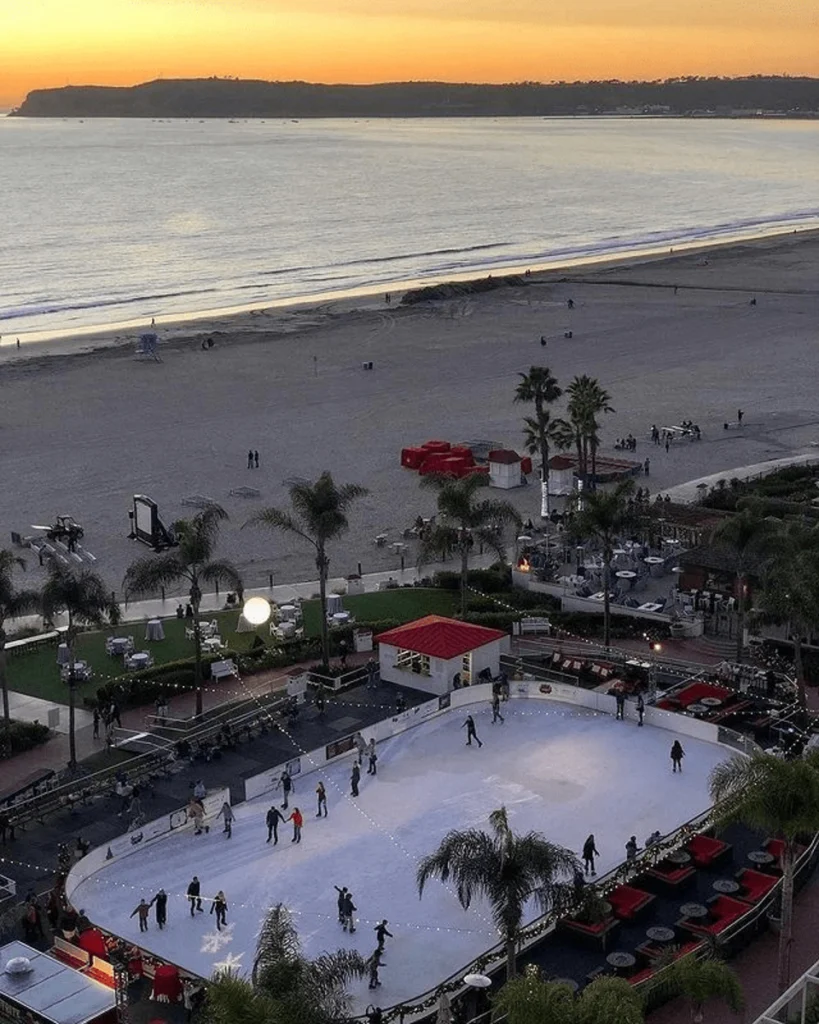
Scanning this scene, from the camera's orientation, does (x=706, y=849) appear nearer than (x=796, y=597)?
Yes

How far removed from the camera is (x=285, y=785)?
2658 centimetres

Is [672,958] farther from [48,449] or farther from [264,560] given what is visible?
[48,449]

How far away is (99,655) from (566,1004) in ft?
74.7

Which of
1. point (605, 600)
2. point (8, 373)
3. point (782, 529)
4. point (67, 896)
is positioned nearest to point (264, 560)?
point (605, 600)

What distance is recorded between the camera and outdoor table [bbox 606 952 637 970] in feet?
66.3

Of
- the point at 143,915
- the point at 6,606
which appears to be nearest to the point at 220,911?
the point at 143,915

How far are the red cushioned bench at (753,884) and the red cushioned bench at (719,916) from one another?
0.32m

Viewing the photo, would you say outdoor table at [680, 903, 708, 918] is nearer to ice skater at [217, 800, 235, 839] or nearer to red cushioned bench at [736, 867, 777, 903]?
red cushioned bench at [736, 867, 777, 903]

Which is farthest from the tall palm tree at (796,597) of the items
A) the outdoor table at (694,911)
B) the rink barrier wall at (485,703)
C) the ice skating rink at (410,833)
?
the outdoor table at (694,911)

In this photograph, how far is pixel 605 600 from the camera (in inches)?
1363

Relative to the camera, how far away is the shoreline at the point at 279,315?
8388 cm

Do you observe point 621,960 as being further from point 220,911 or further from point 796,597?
point 796,597

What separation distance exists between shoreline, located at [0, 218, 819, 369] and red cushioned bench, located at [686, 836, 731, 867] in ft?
199

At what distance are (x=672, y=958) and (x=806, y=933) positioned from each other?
2.94m
